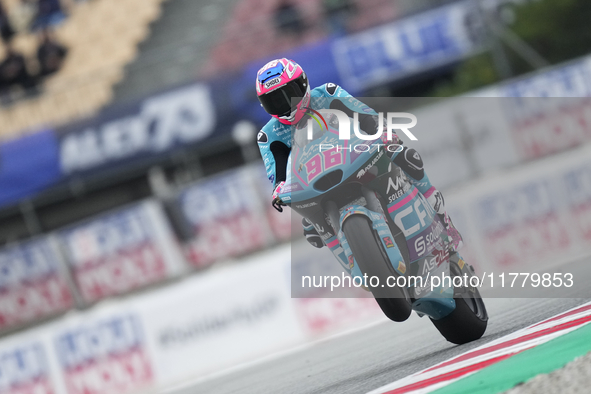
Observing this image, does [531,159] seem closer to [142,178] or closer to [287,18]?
[287,18]

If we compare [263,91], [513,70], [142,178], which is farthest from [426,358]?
[142,178]

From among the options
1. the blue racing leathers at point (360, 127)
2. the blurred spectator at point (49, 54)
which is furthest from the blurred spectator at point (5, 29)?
the blue racing leathers at point (360, 127)

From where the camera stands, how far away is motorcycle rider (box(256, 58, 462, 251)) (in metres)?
4.59

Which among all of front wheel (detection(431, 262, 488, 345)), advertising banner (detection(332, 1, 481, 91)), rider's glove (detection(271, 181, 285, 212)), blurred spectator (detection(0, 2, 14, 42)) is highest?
blurred spectator (detection(0, 2, 14, 42))

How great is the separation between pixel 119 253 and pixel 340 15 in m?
5.90

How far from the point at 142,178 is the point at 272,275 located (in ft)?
20.6

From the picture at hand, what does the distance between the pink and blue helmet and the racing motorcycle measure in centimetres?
13

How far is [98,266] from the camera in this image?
34.3 feet

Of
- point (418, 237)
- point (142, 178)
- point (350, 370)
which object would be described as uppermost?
point (142, 178)

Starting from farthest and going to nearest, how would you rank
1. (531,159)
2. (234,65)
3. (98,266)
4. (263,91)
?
(234,65) < (531,159) < (98,266) < (263,91)

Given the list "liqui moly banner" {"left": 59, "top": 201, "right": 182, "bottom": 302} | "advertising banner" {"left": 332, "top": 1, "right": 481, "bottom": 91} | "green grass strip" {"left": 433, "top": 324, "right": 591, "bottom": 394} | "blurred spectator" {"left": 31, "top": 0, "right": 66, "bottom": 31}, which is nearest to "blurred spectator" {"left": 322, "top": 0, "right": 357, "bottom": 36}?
"advertising banner" {"left": 332, "top": 1, "right": 481, "bottom": 91}

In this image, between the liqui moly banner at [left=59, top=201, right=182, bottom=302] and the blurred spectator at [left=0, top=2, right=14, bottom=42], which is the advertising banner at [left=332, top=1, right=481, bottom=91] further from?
the blurred spectator at [left=0, top=2, right=14, bottom=42]

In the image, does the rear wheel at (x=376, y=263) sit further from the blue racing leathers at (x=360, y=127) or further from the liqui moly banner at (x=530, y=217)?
the liqui moly banner at (x=530, y=217)

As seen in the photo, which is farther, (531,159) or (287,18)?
(287,18)
